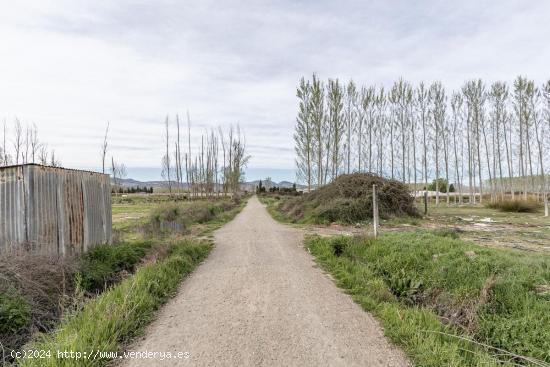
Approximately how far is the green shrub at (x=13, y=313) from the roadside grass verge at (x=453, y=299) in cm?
528

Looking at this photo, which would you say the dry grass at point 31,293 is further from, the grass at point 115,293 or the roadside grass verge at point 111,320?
the roadside grass verge at point 111,320

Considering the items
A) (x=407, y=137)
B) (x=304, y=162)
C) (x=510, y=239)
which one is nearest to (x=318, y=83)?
(x=304, y=162)

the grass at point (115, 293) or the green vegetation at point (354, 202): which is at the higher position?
the green vegetation at point (354, 202)

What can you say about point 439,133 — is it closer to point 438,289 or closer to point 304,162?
point 304,162

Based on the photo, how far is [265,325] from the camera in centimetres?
444

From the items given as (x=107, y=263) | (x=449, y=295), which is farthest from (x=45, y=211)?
(x=449, y=295)

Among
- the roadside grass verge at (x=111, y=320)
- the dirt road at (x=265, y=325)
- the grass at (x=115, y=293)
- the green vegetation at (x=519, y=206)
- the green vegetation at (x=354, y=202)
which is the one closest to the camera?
the roadside grass verge at (x=111, y=320)

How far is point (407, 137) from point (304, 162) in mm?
12293

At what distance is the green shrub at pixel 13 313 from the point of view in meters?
4.51

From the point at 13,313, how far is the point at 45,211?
3506 millimetres

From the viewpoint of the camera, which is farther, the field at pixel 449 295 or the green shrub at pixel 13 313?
the green shrub at pixel 13 313

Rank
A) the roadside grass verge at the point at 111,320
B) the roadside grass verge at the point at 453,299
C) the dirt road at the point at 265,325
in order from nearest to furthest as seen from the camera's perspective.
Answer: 1. the roadside grass verge at the point at 111,320
2. the dirt road at the point at 265,325
3. the roadside grass verge at the point at 453,299

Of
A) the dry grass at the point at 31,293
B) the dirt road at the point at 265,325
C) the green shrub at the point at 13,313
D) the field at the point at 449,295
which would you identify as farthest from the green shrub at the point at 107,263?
the field at the point at 449,295

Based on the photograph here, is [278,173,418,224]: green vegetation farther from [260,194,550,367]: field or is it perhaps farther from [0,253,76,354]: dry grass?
[0,253,76,354]: dry grass
